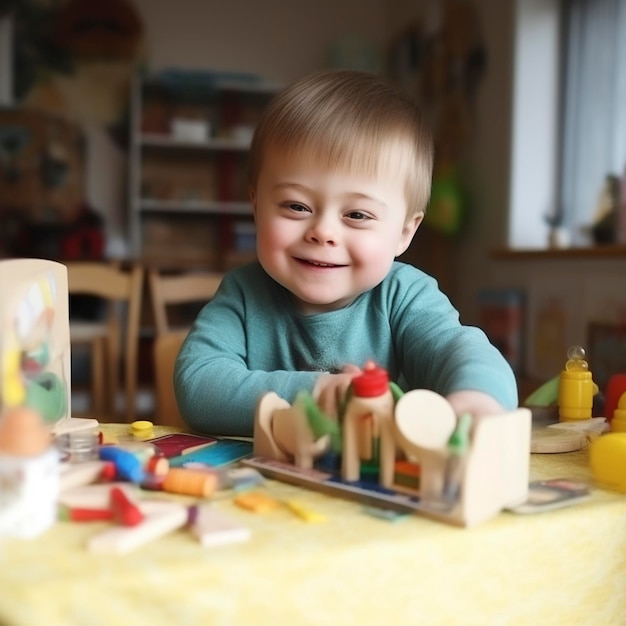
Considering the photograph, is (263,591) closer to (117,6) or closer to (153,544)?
(153,544)

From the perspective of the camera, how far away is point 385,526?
1.31 ft

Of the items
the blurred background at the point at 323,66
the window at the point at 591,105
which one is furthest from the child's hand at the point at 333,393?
the window at the point at 591,105

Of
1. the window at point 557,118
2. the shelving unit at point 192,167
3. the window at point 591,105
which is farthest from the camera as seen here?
the shelving unit at point 192,167

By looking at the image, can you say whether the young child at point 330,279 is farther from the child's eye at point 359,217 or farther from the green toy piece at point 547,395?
the green toy piece at point 547,395

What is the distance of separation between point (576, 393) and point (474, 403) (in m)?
0.26

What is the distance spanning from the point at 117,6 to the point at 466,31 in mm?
1863

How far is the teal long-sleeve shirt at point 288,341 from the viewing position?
2.08ft

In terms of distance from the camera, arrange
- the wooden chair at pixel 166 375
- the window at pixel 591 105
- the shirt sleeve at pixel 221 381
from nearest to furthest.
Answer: the shirt sleeve at pixel 221 381, the wooden chair at pixel 166 375, the window at pixel 591 105

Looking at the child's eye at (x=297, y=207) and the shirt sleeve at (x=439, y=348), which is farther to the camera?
the child's eye at (x=297, y=207)

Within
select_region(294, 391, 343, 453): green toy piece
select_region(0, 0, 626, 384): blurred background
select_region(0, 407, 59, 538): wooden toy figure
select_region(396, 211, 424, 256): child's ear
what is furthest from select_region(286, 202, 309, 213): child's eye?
select_region(0, 0, 626, 384): blurred background

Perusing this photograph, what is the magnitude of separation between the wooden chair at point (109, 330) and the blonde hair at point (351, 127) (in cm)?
170

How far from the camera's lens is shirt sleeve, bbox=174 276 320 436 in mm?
622

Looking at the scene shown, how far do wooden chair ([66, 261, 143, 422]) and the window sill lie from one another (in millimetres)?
1357

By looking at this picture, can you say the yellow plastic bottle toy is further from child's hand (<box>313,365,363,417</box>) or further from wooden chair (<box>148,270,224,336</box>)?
wooden chair (<box>148,270,224,336</box>)
